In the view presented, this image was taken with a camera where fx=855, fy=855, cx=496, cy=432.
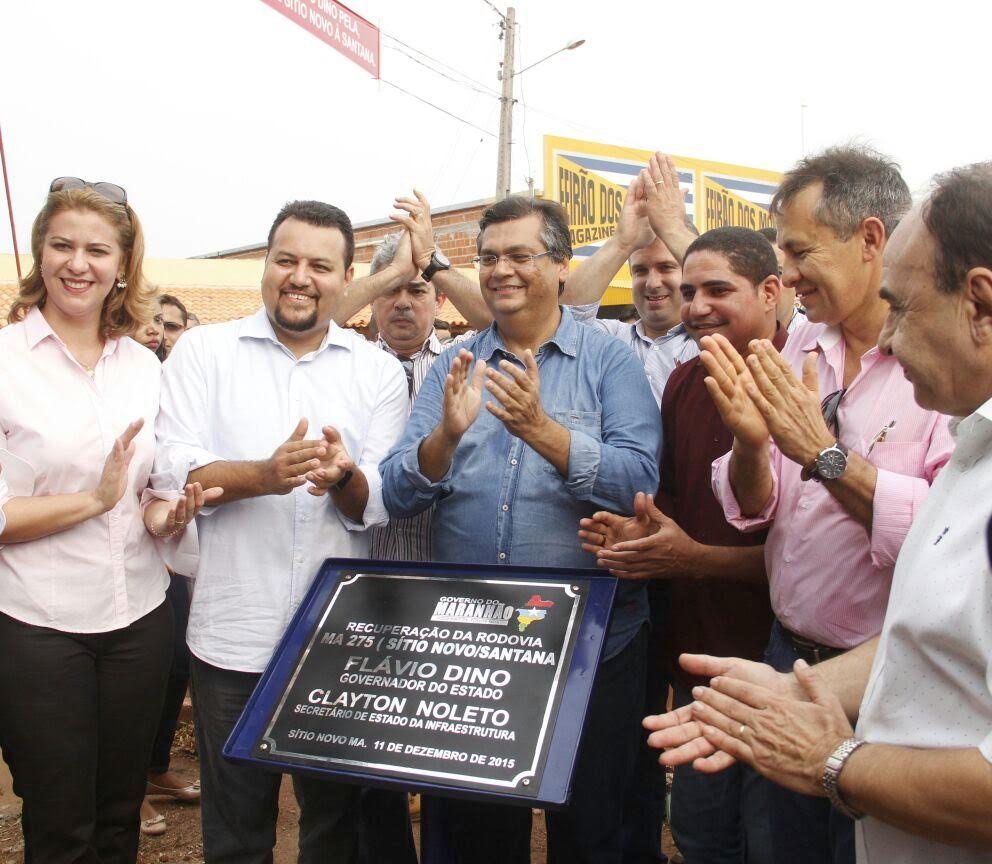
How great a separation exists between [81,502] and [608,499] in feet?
5.27

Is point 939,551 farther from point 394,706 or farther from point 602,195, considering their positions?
point 602,195

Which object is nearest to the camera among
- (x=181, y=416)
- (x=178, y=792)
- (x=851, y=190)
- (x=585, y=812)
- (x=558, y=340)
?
(x=851, y=190)

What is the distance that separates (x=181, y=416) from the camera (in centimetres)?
281

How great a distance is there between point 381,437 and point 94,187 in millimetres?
1270

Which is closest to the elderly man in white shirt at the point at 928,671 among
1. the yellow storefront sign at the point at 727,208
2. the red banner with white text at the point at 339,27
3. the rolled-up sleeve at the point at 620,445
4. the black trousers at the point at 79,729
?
the rolled-up sleeve at the point at 620,445

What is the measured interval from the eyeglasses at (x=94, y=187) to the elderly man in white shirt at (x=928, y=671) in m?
2.41

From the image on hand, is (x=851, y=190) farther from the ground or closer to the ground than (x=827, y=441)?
farther from the ground

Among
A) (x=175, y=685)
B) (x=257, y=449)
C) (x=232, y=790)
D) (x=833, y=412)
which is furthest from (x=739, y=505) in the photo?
(x=175, y=685)

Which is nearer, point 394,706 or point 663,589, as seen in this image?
point 394,706

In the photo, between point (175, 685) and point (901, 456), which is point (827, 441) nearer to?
point (901, 456)

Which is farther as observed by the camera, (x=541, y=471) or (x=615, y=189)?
(x=615, y=189)

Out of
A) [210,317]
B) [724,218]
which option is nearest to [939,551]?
[724,218]

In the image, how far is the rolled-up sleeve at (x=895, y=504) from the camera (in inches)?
78.5

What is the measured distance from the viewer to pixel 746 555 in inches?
106
